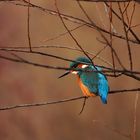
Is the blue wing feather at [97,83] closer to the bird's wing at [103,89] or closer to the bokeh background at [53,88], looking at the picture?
the bird's wing at [103,89]

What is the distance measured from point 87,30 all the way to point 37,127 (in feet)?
4.73

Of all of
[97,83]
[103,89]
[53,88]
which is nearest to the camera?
[103,89]

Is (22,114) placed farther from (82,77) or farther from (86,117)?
(82,77)

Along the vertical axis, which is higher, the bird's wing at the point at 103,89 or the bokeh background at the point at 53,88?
the bokeh background at the point at 53,88

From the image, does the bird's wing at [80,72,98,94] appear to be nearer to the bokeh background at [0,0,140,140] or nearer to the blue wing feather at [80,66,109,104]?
the blue wing feather at [80,66,109,104]

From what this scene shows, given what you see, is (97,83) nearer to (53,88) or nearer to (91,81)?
(91,81)

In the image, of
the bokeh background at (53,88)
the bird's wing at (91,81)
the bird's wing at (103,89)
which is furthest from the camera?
the bokeh background at (53,88)

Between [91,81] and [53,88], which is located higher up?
[53,88]

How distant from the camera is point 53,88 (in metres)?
8.45

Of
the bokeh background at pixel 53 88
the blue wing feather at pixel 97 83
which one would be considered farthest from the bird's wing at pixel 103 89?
the bokeh background at pixel 53 88

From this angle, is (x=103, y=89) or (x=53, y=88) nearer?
(x=103, y=89)

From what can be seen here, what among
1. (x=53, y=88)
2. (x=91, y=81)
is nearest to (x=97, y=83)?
(x=91, y=81)

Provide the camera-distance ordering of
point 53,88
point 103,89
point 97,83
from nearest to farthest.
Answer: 1. point 103,89
2. point 97,83
3. point 53,88

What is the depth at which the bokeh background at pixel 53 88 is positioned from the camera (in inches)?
313
